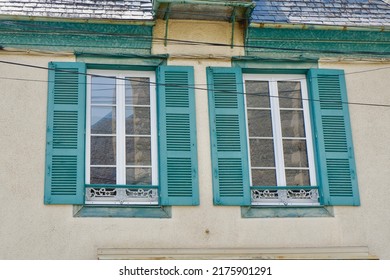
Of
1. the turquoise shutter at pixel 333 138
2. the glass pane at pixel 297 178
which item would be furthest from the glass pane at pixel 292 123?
the glass pane at pixel 297 178

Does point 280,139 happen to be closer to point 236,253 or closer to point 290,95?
point 290,95

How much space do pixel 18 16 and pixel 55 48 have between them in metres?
0.64

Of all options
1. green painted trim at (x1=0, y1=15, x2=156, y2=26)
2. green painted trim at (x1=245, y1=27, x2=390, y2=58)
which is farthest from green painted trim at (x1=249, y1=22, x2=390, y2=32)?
green painted trim at (x1=0, y1=15, x2=156, y2=26)

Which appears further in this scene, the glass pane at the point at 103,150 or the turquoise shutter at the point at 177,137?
the glass pane at the point at 103,150

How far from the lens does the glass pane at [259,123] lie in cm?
1009

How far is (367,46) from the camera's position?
34.7 ft

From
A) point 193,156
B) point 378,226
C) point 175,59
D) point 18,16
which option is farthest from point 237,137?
point 18,16

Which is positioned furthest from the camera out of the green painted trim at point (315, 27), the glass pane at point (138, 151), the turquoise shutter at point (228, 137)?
the green painted trim at point (315, 27)

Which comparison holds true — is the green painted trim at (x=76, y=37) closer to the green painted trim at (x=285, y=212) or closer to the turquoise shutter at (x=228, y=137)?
the turquoise shutter at (x=228, y=137)

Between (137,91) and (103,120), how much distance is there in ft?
2.04

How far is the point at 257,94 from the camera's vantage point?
10297mm

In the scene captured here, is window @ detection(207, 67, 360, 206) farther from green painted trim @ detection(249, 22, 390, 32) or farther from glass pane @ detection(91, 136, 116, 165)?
glass pane @ detection(91, 136, 116, 165)

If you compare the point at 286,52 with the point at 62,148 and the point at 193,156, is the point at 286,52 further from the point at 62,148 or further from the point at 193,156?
the point at 62,148

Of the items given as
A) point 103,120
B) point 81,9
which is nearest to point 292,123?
point 103,120
